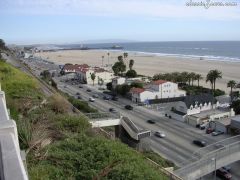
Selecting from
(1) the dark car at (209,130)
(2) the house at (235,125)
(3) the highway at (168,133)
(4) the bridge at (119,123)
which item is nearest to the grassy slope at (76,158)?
(4) the bridge at (119,123)

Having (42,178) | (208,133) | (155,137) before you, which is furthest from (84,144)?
(208,133)

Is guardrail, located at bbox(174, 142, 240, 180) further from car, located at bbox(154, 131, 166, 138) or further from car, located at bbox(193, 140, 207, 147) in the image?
car, located at bbox(154, 131, 166, 138)

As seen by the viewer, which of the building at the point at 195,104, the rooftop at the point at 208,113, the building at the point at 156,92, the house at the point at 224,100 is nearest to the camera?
the rooftop at the point at 208,113

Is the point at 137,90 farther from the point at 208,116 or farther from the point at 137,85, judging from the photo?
the point at 208,116

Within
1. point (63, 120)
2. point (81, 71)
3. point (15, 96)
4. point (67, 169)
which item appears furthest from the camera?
point (81, 71)

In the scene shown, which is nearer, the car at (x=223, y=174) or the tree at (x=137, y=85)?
the car at (x=223, y=174)

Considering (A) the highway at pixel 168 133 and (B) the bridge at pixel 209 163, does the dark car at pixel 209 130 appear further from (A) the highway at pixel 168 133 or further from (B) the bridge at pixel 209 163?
(B) the bridge at pixel 209 163

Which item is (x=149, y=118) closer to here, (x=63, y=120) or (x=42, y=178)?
(x=63, y=120)

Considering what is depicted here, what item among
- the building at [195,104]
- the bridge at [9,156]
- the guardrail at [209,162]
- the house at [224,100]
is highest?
the bridge at [9,156]

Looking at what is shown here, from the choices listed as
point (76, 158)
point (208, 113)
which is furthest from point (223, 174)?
point (208, 113)
